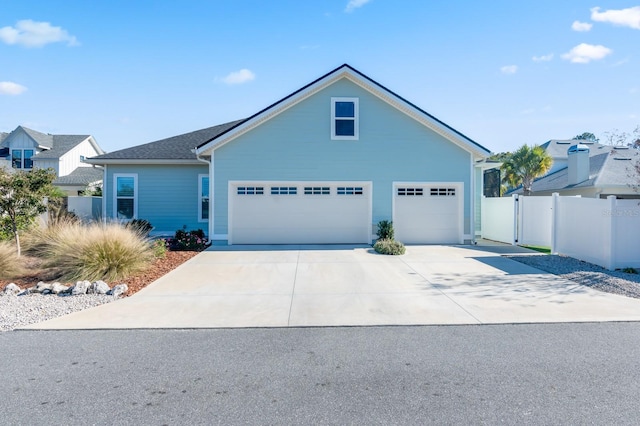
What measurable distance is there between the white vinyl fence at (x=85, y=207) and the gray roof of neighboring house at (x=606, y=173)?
23.7 metres

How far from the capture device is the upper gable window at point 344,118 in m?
14.9

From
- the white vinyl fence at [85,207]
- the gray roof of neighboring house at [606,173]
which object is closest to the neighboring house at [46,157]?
the white vinyl fence at [85,207]

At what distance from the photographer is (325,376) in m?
4.26

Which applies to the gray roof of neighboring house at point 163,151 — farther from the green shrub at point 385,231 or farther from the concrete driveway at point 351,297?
the green shrub at point 385,231

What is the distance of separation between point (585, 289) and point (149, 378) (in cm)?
821

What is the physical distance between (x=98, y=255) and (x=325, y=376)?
6768 mm

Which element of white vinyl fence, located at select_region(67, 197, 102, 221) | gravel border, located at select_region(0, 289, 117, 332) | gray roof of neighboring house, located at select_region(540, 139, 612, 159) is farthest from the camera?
gray roof of neighboring house, located at select_region(540, 139, 612, 159)

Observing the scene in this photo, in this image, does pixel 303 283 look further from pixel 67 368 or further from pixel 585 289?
pixel 585 289

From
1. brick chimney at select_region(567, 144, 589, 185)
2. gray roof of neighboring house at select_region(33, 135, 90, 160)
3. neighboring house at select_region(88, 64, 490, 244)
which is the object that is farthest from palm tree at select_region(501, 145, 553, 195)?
gray roof of neighboring house at select_region(33, 135, 90, 160)

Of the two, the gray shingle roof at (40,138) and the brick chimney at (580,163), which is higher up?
the gray shingle roof at (40,138)

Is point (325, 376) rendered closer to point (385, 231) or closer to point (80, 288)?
point (80, 288)

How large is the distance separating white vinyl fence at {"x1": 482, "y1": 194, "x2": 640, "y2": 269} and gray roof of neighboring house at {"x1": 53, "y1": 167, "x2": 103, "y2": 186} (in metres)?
28.1

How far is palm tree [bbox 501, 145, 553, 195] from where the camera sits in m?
26.4

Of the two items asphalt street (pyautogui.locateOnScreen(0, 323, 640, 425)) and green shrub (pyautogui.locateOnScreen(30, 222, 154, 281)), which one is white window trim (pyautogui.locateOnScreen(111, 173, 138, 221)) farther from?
asphalt street (pyautogui.locateOnScreen(0, 323, 640, 425))
